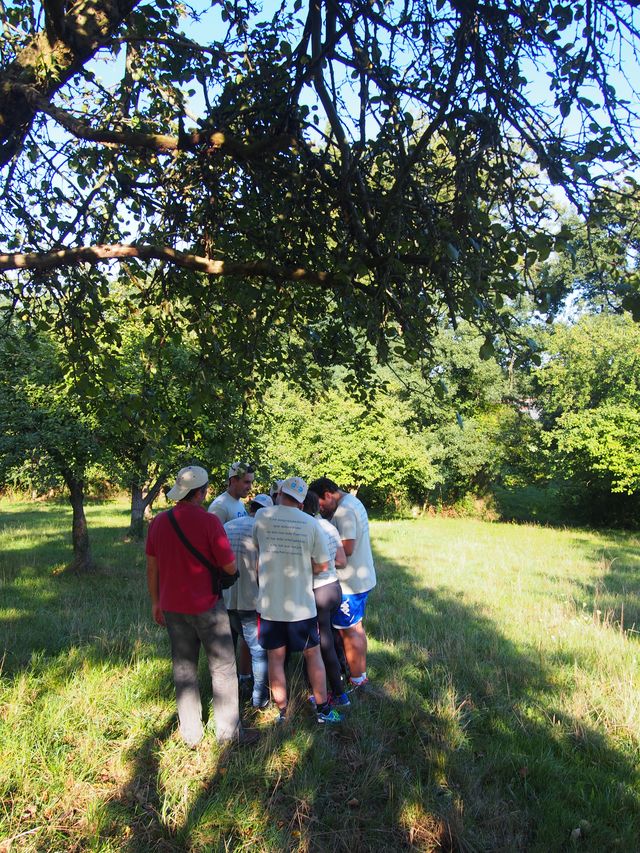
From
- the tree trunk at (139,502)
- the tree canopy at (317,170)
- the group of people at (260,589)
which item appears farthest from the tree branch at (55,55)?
the tree trunk at (139,502)

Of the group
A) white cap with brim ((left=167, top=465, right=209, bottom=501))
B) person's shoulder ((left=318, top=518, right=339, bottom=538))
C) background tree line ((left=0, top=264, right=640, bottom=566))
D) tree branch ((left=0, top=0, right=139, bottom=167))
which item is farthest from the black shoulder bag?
background tree line ((left=0, top=264, right=640, bottom=566))

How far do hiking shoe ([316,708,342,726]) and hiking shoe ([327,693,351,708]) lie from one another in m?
0.28

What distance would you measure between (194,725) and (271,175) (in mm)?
4211

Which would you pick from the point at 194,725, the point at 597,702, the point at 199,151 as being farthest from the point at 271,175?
the point at 597,702

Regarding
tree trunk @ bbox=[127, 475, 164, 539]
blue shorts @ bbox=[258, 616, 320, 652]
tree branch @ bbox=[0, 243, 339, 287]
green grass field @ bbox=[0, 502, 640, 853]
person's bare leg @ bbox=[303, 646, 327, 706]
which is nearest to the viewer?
green grass field @ bbox=[0, 502, 640, 853]

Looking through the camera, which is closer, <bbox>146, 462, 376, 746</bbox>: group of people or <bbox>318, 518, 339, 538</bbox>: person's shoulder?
<bbox>146, 462, 376, 746</bbox>: group of people

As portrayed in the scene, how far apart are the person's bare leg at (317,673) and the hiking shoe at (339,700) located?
0.99 feet

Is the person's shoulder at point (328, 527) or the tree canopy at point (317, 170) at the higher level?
the tree canopy at point (317, 170)

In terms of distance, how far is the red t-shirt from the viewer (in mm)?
4430

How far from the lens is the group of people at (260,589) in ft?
14.7

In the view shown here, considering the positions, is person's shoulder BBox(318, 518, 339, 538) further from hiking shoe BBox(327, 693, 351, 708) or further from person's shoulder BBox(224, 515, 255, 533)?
hiking shoe BBox(327, 693, 351, 708)

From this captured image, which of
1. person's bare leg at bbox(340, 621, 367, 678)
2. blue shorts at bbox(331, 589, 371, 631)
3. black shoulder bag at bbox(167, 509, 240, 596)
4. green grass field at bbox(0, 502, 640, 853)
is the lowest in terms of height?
green grass field at bbox(0, 502, 640, 853)

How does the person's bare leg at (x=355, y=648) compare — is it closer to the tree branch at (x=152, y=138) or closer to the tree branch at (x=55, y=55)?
the tree branch at (x=152, y=138)

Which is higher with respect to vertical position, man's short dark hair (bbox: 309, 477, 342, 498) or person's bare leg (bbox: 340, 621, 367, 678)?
man's short dark hair (bbox: 309, 477, 342, 498)
